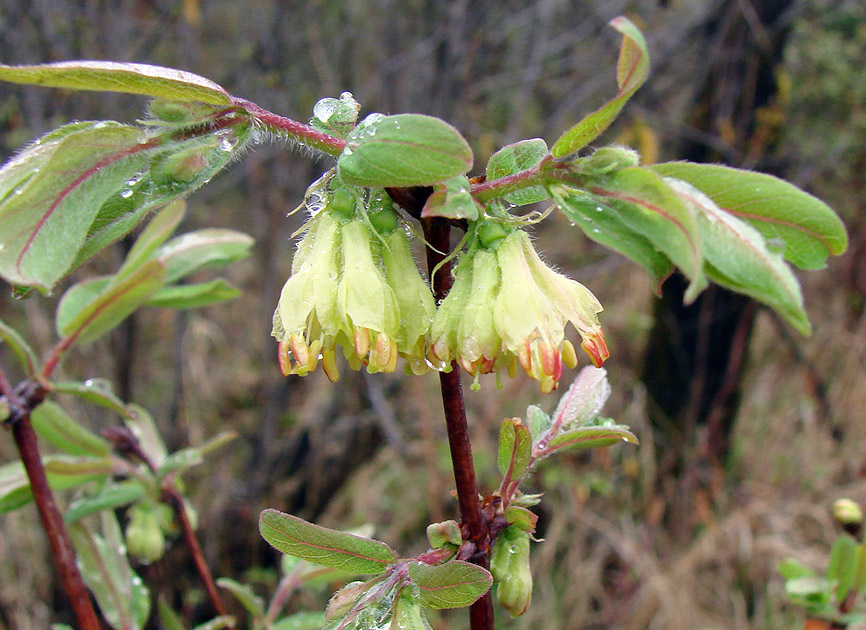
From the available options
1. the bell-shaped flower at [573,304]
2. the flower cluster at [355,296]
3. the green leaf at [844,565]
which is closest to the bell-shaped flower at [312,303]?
the flower cluster at [355,296]

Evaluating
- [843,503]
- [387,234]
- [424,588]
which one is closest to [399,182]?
[387,234]

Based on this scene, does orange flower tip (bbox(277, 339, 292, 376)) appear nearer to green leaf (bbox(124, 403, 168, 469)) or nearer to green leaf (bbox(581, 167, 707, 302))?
green leaf (bbox(581, 167, 707, 302))

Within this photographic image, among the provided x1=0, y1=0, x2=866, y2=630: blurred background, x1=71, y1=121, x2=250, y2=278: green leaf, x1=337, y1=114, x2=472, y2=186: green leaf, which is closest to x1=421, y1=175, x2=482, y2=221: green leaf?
x1=337, y1=114, x2=472, y2=186: green leaf

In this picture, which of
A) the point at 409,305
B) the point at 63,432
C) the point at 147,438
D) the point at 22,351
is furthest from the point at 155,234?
the point at 409,305

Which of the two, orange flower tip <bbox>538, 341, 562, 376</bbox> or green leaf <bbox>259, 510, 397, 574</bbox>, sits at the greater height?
orange flower tip <bbox>538, 341, 562, 376</bbox>

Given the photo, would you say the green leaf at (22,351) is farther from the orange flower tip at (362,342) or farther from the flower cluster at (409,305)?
the orange flower tip at (362,342)
